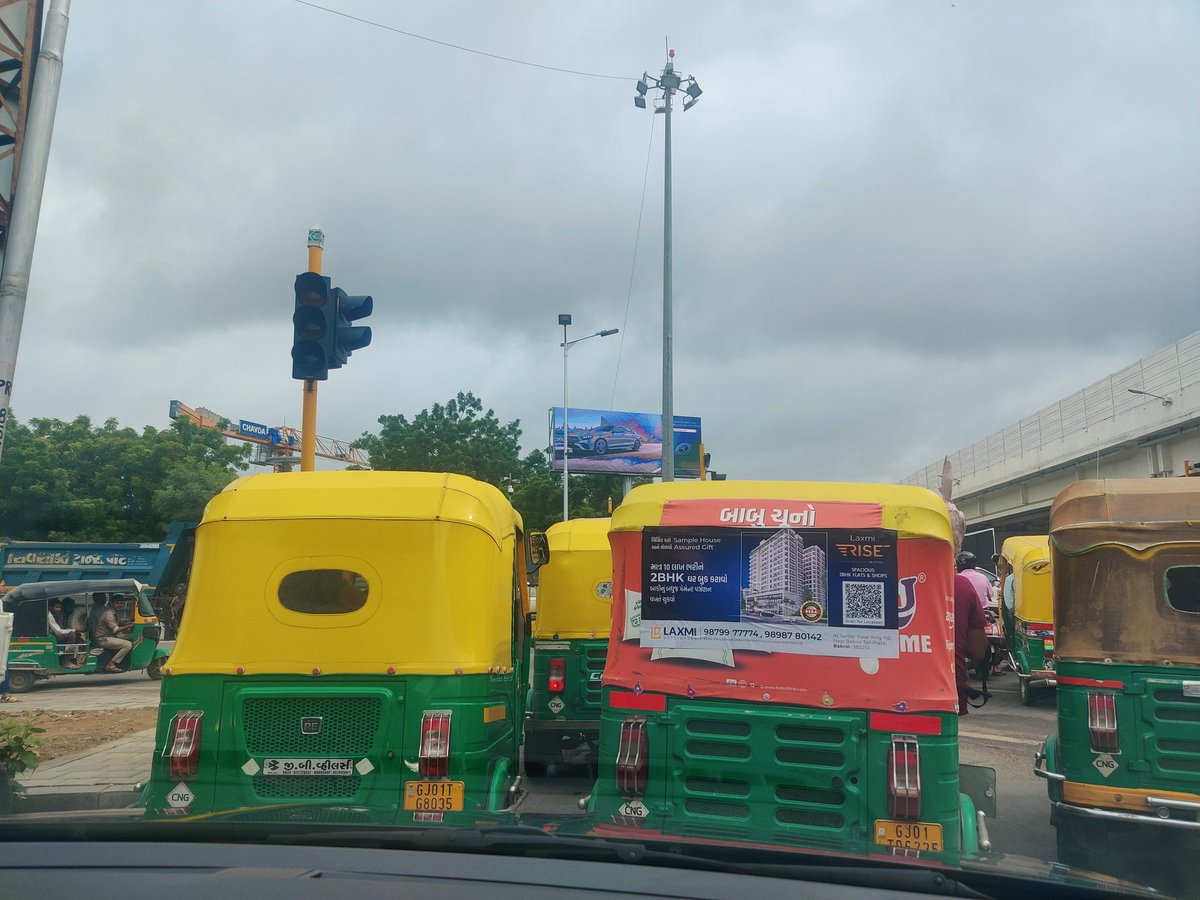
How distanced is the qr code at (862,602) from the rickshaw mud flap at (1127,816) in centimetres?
199

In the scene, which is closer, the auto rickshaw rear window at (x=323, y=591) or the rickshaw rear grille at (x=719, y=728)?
the rickshaw rear grille at (x=719, y=728)

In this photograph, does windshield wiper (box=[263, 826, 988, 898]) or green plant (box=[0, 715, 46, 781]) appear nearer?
windshield wiper (box=[263, 826, 988, 898])

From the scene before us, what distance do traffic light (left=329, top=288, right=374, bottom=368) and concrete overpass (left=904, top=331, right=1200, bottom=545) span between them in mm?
10754

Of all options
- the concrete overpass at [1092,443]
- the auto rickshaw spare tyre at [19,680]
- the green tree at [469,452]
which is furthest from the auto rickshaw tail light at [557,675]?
the green tree at [469,452]

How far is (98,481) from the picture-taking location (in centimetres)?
4016

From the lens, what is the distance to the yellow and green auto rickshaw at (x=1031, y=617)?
13367 millimetres

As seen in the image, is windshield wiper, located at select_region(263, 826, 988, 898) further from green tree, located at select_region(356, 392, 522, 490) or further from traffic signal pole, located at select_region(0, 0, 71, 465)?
green tree, located at select_region(356, 392, 522, 490)

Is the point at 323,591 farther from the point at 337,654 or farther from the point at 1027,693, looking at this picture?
the point at 1027,693

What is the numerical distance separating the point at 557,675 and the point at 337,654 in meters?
3.80

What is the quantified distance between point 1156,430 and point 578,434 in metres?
31.1

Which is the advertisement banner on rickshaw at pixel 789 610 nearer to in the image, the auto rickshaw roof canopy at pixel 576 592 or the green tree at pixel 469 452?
the auto rickshaw roof canopy at pixel 576 592

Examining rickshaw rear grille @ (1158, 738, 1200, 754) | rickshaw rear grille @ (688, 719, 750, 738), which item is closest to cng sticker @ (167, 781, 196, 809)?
rickshaw rear grille @ (688, 719, 750, 738)

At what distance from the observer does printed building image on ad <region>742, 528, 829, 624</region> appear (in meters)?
5.00

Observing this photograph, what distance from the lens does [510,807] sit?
5.82m
